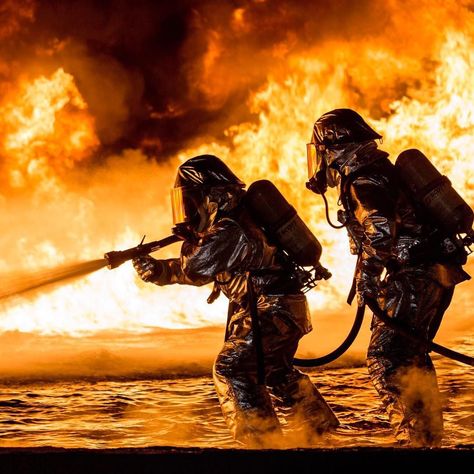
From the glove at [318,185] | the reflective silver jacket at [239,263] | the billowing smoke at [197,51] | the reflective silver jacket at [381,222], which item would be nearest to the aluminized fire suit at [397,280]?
the reflective silver jacket at [381,222]

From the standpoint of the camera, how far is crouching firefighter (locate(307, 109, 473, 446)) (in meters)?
4.45

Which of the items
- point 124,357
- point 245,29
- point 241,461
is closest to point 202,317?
point 124,357

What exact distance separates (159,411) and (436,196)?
2946 mm

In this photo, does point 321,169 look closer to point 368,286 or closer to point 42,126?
point 368,286

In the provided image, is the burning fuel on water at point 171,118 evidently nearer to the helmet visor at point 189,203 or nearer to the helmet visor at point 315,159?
the helmet visor at point 315,159

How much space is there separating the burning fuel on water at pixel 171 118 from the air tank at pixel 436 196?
3463 mm

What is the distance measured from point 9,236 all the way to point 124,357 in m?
2.21

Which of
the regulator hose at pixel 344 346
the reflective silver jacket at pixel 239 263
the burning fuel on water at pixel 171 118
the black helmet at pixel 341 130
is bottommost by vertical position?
the regulator hose at pixel 344 346

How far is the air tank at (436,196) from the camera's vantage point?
4.53 metres

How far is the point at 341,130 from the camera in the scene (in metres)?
4.80

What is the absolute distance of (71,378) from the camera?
306 inches

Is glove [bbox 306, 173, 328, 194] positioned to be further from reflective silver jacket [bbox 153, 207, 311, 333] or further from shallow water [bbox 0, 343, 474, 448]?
shallow water [bbox 0, 343, 474, 448]

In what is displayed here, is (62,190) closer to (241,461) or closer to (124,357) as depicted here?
(124,357)

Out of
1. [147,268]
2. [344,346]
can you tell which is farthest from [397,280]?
[147,268]
